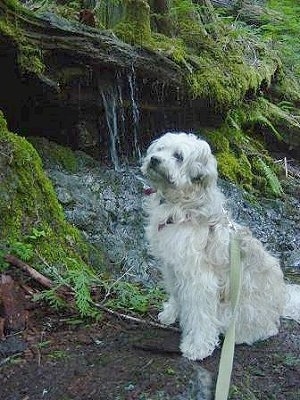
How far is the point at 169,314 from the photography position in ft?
17.7

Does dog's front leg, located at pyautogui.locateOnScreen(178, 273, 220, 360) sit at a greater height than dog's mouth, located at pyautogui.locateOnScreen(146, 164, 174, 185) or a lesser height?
lesser

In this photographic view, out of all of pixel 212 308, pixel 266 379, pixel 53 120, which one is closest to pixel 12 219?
pixel 212 308

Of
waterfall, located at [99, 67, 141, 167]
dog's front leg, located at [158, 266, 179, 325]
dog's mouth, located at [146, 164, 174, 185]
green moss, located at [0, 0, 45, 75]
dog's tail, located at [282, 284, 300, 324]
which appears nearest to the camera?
dog's mouth, located at [146, 164, 174, 185]

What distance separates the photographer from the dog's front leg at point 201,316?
188 inches

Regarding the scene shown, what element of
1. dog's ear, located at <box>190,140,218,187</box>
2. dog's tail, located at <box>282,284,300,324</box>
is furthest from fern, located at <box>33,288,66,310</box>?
dog's tail, located at <box>282,284,300,324</box>

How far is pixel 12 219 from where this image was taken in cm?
575

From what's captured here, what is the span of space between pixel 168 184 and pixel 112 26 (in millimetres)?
5860

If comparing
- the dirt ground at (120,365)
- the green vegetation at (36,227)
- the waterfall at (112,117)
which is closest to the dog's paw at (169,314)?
the dirt ground at (120,365)

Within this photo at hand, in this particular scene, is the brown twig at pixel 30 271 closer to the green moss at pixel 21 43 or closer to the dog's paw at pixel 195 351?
the dog's paw at pixel 195 351

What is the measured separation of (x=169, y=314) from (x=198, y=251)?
0.84 meters

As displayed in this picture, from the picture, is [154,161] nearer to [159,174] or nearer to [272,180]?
[159,174]

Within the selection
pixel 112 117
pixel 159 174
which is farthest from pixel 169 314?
pixel 112 117

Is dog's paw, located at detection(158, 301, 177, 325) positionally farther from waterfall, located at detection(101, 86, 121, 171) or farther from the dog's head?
waterfall, located at detection(101, 86, 121, 171)

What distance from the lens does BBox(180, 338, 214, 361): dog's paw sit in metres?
4.74
